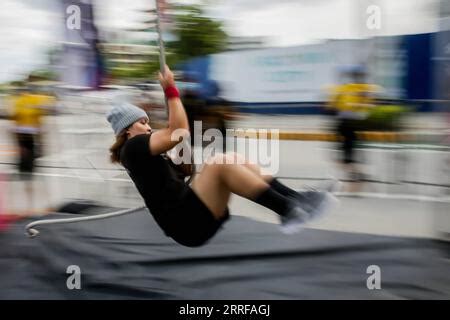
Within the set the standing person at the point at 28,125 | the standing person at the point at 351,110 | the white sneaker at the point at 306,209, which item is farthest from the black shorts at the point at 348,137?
the standing person at the point at 28,125

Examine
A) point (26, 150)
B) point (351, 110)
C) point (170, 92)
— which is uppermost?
point (351, 110)

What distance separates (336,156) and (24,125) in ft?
8.73

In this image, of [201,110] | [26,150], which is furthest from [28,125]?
[201,110]

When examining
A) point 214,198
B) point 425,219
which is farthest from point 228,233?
point 425,219

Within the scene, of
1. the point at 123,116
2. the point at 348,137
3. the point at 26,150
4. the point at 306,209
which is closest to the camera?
the point at 306,209

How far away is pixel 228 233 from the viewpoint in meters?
3.07

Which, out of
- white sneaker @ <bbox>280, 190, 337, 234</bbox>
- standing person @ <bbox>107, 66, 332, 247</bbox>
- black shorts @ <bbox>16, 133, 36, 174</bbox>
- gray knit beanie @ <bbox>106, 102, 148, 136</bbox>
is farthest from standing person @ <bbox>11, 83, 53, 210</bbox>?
white sneaker @ <bbox>280, 190, 337, 234</bbox>

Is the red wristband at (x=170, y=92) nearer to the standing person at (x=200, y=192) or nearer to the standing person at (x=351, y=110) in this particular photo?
the standing person at (x=200, y=192)

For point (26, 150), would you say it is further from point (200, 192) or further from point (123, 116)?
point (200, 192)

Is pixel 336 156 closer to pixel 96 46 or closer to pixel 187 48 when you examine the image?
pixel 187 48

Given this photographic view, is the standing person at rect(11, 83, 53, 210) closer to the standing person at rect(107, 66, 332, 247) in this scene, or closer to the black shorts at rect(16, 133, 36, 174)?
the black shorts at rect(16, 133, 36, 174)

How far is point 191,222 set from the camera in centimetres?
217

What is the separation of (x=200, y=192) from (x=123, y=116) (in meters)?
0.48

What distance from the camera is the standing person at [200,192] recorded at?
214 cm
